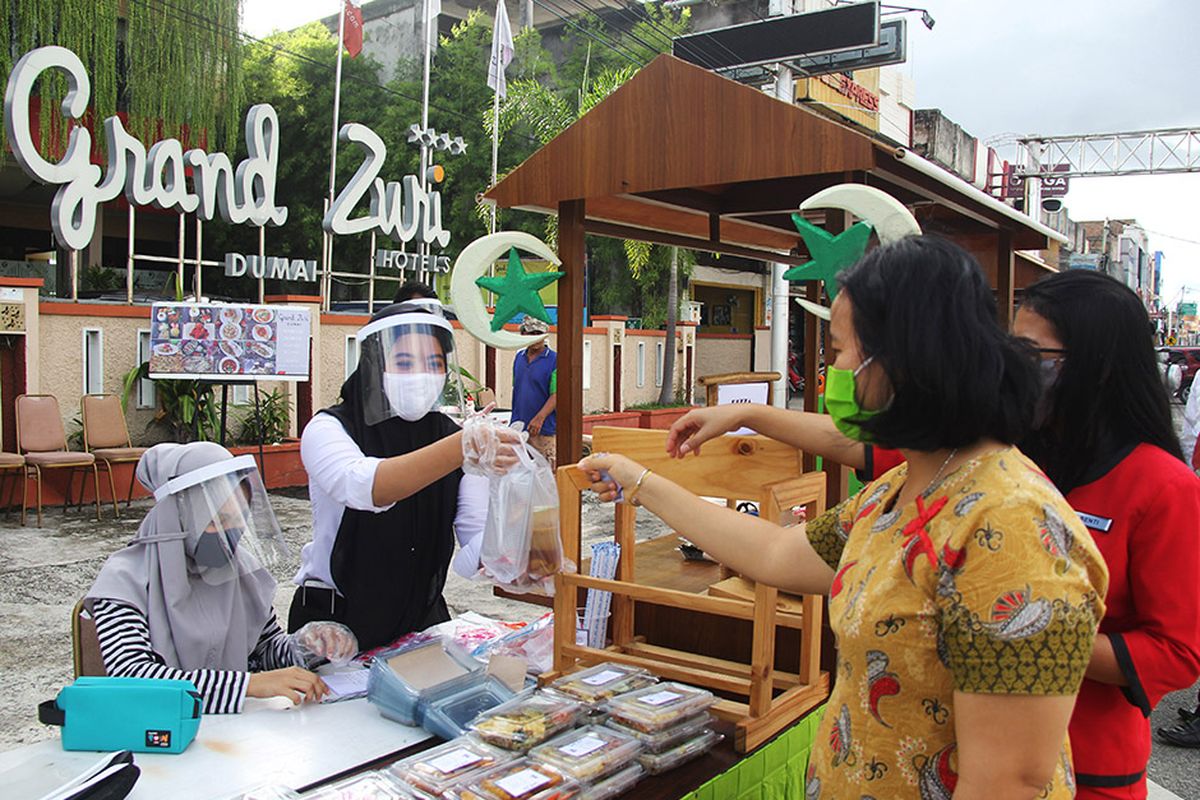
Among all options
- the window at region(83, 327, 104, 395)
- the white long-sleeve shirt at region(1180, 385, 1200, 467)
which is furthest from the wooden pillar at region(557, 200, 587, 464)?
the window at region(83, 327, 104, 395)

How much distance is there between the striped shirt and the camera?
6.45ft

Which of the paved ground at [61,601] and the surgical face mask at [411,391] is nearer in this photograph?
the surgical face mask at [411,391]

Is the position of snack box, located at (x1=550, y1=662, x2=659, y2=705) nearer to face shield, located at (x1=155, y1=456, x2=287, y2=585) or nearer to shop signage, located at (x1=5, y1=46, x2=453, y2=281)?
face shield, located at (x1=155, y1=456, x2=287, y2=585)

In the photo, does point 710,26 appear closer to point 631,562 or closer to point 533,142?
point 533,142

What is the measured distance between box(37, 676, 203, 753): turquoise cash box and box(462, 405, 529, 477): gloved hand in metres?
0.70

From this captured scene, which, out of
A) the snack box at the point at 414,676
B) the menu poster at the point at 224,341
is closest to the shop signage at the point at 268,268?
the menu poster at the point at 224,341

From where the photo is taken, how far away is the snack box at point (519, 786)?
1.47 metres

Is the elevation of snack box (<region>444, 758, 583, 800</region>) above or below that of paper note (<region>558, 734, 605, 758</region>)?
below

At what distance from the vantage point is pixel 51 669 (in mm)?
4449

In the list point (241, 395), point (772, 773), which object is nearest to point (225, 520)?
point (772, 773)

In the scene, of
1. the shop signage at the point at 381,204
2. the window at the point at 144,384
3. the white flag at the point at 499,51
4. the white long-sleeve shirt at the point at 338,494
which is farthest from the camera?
the white flag at the point at 499,51

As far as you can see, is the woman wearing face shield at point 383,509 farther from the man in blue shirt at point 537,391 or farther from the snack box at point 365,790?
the man in blue shirt at point 537,391

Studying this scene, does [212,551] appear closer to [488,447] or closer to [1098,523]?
[488,447]

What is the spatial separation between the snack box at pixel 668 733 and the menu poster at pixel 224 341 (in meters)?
7.09
